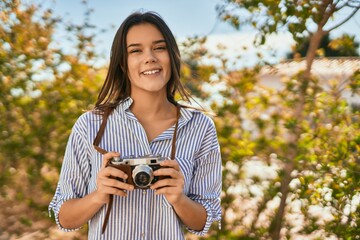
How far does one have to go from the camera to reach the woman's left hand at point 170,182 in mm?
2117

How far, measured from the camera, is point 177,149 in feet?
7.53

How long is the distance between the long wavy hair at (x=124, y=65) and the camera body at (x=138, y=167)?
0.87ft

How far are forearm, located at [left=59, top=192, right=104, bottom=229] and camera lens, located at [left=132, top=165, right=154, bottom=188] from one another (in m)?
0.14

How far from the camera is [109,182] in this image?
6.89 ft

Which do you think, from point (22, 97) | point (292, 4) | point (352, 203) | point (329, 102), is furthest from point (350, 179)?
point (22, 97)

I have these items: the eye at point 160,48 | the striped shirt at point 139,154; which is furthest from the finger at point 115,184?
the eye at point 160,48

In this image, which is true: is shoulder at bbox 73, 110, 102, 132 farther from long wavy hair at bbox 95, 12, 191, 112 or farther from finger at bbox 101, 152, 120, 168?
finger at bbox 101, 152, 120, 168

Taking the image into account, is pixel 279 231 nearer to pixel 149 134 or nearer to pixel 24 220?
pixel 24 220

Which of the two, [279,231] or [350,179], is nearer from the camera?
[350,179]

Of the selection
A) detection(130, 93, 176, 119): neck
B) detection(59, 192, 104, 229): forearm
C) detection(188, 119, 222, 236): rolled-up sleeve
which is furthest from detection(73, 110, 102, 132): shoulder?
detection(188, 119, 222, 236): rolled-up sleeve

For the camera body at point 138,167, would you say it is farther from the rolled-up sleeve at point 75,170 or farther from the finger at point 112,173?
the rolled-up sleeve at point 75,170

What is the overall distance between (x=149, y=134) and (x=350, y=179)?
2043 millimetres

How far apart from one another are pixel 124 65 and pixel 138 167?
0.42 m

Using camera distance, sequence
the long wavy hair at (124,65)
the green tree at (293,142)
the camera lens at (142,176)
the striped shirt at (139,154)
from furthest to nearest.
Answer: the green tree at (293,142), the long wavy hair at (124,65), the striped shirt at (139,154), the camera lens at (142,176)
